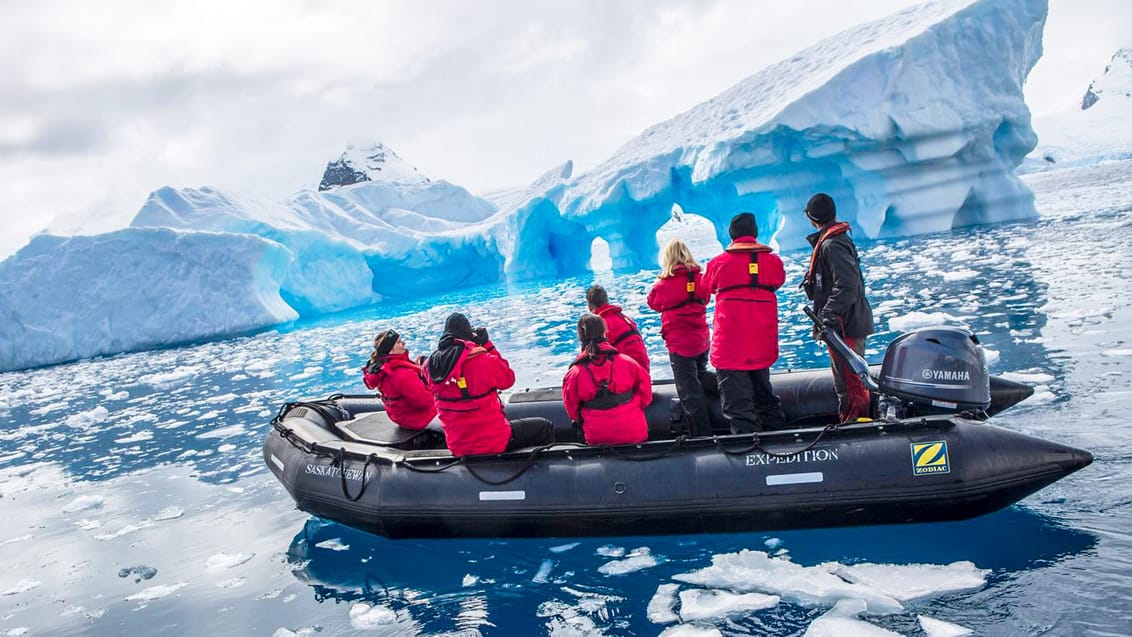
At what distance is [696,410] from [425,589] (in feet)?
6.31

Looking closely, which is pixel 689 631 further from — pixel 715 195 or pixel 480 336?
pixel 715 195

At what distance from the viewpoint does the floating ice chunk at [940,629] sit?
8.19ft

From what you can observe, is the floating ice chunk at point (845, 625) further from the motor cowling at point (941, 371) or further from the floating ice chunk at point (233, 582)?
the floating ice chunk at point (233, 582)

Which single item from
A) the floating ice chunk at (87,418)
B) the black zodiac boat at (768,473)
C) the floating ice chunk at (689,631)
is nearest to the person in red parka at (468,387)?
the black zodiac boat at (768,473)

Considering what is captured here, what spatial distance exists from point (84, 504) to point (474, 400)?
4.12 metres

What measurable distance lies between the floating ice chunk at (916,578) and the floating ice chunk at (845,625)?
0.58 ft

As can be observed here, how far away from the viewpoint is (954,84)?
62.9ft

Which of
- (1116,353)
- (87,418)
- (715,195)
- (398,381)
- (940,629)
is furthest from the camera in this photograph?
(715,195)

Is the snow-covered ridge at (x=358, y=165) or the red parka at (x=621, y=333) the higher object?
the snow-covered ridge at (x=358, y=165)

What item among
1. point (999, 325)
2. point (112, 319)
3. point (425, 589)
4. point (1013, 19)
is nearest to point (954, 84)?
point (1013, 19)

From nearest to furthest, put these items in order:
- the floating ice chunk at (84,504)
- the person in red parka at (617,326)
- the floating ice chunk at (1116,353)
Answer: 1. the person in red parka at (617,326)
2. the floating ice chunk at (1116,353)
3. the floating ice chunk at (84,504)

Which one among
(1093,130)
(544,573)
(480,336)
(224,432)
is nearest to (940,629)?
(544,573)

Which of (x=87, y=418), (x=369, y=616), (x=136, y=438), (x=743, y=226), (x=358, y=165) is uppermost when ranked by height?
(x=358, y=165)

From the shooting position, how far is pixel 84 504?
584 centimetres
